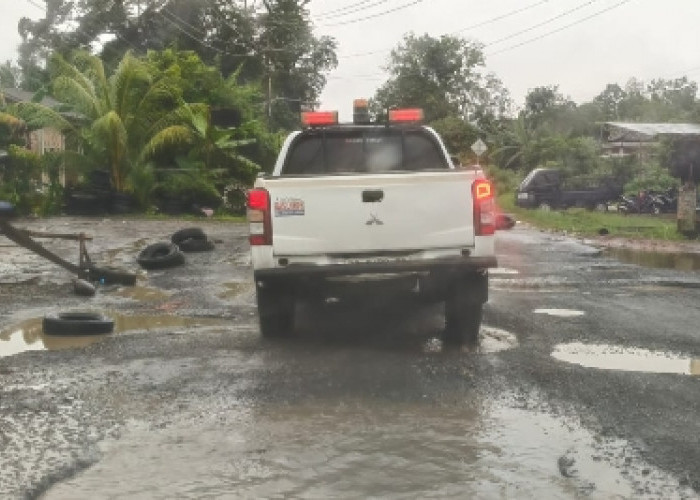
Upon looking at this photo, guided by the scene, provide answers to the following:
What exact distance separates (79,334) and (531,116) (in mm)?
66444

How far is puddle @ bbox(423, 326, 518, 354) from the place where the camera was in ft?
24.1

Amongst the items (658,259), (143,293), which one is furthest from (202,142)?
(143,293)

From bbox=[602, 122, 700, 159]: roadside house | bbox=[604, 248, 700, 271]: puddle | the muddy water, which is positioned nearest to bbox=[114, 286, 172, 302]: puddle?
the muddy water

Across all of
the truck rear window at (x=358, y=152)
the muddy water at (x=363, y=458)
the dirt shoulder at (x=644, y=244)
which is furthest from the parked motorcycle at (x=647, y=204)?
the muddy water at (x=363, y=458)

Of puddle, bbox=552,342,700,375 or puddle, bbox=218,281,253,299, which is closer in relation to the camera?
puddle, bbox=552,342,700,375

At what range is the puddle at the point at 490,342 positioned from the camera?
290 inches

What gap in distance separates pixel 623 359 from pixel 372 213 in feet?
7.70

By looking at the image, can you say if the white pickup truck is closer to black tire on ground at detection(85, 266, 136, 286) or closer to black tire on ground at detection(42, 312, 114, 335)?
black tire on ground at detection(42, 312, 114, 335)

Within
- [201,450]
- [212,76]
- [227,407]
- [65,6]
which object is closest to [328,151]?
[227,407]

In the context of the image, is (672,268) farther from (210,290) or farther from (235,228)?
(235,228)

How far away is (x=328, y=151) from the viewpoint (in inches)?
347

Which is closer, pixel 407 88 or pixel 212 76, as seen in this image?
pixel 212 76

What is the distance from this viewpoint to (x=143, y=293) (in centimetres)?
1150

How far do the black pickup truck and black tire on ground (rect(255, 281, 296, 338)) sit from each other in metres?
26.8
